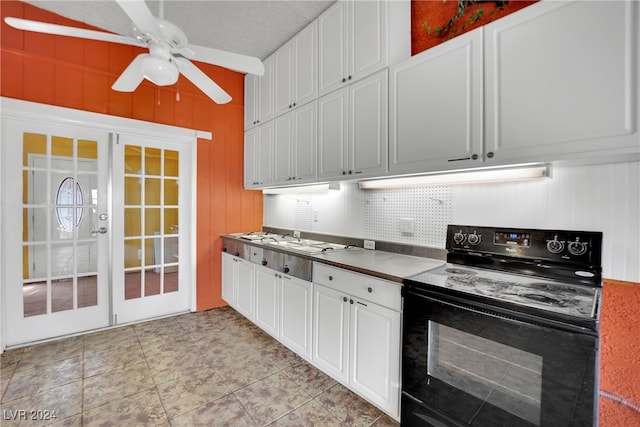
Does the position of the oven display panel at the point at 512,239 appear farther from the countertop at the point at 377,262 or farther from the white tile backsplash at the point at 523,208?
the countertop at the point at 377,262

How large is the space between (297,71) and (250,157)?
1.22m

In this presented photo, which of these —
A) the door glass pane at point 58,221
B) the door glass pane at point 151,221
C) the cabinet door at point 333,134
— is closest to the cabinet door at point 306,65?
the cabinet door at point 333,134

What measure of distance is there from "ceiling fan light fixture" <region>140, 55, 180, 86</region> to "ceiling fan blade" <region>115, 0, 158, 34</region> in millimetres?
132

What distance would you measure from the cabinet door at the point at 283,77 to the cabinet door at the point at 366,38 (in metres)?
0.81

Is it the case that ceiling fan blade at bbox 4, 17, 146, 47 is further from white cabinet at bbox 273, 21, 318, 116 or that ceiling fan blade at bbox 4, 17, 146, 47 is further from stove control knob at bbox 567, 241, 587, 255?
stove control knob at bbox 567, 241, 587, 255

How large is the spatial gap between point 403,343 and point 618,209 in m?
1.23

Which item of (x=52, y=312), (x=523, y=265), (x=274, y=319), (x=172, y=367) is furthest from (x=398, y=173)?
(x=52, y=312)

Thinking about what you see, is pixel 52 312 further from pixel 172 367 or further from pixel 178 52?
pixel 178 52

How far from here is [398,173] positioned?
6.17 feet

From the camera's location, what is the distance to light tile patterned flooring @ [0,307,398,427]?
1742 millimetres

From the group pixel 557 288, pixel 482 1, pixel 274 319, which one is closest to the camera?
pixel 557 288

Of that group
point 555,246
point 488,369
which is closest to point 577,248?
point 555,246

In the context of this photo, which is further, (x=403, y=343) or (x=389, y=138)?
(x=389, y=138)

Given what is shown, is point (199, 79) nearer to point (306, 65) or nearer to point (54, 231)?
point (306, 65)
